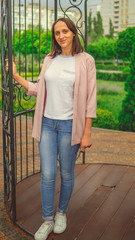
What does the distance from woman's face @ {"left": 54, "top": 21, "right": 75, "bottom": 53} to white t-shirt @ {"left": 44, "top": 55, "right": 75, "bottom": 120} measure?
13cm

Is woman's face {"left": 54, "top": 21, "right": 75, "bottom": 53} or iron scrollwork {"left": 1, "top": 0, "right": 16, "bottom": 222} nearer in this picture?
woman's face {"left": 54, "top": 21, "right": 75, "bottom": 53}

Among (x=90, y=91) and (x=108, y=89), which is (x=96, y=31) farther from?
(x=90, y=91)

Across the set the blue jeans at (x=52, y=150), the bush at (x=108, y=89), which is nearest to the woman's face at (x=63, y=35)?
the blue jeans at (x=52, y=150)

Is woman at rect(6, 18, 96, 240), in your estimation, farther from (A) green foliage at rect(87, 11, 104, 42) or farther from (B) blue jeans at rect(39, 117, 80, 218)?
(A) green foliage at rect(87, 11, 104, 42)

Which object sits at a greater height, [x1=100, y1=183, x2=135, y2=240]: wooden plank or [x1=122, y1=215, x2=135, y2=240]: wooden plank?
[x1=100, y1=183, x2=135, y2=240]: wooden plank

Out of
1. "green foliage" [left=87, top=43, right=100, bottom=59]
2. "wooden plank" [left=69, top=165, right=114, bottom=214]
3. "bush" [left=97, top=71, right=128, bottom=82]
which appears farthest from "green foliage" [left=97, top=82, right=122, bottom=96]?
"wooden plank" [left=69, top=165, right=114, bottom=214]

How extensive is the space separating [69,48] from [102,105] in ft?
40.2

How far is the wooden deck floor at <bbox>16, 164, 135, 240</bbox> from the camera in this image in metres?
2.73

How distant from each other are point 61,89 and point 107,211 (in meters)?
1.41

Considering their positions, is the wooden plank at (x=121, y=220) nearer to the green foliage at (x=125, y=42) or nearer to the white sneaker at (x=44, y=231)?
the white sneaker at (x=44, y=231)

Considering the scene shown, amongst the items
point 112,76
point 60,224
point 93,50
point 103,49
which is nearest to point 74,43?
point 60,224

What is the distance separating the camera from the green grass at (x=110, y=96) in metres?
14.2

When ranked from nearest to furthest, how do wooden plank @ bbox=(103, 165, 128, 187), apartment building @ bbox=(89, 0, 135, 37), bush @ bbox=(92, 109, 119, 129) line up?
wooden plank @ bbox=(103, 165, 128, 187), bush @ bbox=(92, 109, 119, 129), apartment building @ bbox=(89, 0, 135, 37)

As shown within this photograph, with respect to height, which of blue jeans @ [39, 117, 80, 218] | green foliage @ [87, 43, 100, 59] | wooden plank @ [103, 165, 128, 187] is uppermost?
green foliage @ [87, 43, 100, 59]
